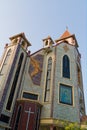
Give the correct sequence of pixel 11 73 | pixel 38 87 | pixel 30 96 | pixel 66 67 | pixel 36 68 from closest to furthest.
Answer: pixel 11 73, pixel 30 96, pixel 38 87, pixel 36 68, pixel 66 67

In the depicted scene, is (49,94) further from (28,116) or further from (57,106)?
(28,116)

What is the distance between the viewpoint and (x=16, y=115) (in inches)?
708

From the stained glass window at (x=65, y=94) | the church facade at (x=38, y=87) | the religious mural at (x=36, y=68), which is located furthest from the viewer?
the religious mural at (x=36, y=68)

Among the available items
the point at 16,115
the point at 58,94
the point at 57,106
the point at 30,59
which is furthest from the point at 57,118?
the point at 30,59

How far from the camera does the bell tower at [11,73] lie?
58.1 feet

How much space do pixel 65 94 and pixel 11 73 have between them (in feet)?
23.9

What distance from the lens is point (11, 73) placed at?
20062 mm

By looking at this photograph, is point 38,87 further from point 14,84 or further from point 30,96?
point 14,84

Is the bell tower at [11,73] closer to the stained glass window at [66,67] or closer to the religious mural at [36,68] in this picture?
the religious mural at [36,68]

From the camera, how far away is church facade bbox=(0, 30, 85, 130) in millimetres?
17844

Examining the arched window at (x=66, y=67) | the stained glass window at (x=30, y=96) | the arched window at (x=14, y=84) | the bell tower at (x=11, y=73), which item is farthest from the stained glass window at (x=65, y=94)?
the arched window at (x=14, y=84)

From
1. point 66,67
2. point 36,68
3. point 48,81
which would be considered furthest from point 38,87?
point 66,67

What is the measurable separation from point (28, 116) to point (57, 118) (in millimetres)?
3298

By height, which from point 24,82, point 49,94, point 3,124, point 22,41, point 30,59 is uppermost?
point 22,41
